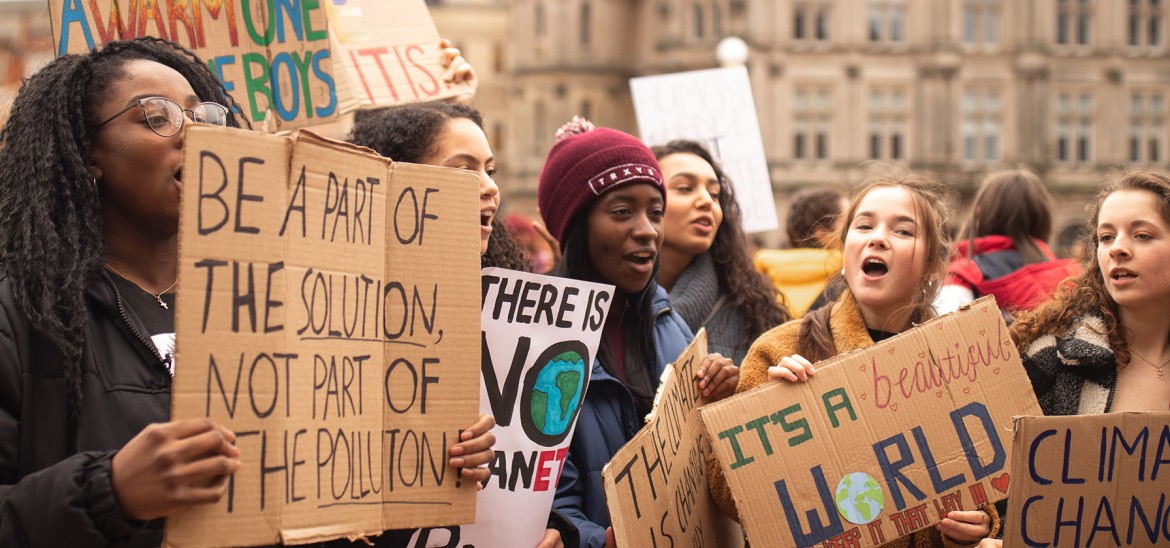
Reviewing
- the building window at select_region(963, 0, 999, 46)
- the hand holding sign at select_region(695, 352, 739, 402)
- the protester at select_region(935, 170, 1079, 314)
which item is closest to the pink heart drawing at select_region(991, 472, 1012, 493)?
the hand holding sign at select_region(695, 352, 739, 402)

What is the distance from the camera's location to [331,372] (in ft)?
9.23

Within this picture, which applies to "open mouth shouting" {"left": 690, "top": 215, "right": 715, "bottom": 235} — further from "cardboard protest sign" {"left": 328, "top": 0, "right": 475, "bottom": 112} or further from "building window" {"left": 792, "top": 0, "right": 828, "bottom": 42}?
"building window" {"left": 792, "top": 0, "right": 828, "bottom": 42}

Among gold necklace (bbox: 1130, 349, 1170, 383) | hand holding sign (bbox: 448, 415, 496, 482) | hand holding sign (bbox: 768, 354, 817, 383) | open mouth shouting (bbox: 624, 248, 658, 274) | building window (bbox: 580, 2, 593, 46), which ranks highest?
building window (bbox: 580, 2, 593, 46)

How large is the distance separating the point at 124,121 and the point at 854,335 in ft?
7.07

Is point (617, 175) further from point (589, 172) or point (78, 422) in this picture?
point (78, 422)

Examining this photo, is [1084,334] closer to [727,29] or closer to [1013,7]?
[727,29]

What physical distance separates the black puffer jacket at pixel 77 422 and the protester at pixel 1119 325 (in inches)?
103

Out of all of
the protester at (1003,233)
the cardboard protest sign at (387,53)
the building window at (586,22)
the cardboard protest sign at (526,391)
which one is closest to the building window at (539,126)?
the building window at (586,22)

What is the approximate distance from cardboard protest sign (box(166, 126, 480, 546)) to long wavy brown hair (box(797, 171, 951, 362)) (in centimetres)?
126

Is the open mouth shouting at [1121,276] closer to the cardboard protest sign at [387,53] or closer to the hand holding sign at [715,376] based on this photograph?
the hand holding sign at [715,376]

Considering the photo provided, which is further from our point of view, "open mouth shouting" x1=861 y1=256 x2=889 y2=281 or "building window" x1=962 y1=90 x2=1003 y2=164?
"building window" x1=962 y1=90 x2=1003 y2=164

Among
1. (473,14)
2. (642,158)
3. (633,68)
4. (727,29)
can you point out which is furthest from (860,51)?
(642,158)

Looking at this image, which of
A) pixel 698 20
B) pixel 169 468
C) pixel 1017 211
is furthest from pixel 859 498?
pixel 698 20

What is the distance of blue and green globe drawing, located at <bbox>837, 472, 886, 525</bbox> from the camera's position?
3.44 meters
